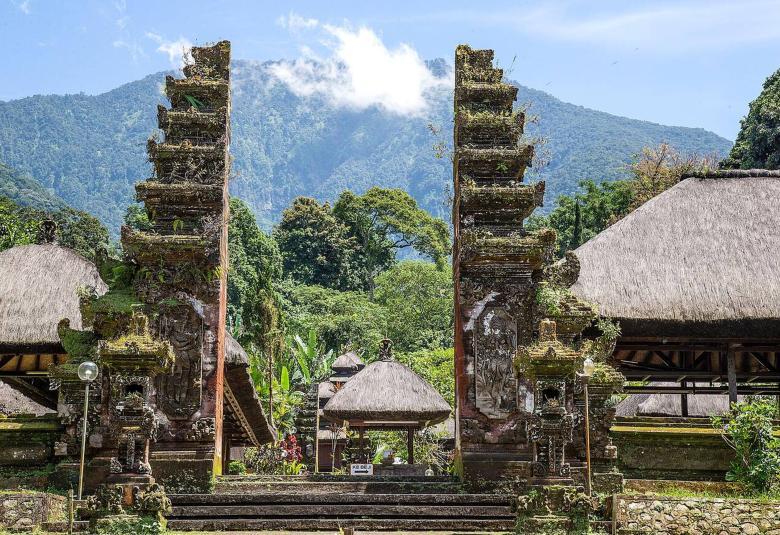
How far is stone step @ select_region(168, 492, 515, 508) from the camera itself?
14.7 m

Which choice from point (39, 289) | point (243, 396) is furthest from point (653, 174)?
point (39, 289)

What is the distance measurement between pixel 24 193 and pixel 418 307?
3774cm

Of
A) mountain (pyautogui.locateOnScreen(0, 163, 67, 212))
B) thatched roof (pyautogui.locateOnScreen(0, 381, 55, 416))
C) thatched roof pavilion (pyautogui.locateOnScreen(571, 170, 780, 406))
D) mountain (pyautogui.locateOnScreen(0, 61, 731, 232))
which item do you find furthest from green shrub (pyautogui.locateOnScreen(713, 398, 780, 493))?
mountain (pyautogui.locateOnScreen(0, 61, 731, 232))

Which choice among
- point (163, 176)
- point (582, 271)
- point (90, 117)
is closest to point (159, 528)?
point (163, 176)

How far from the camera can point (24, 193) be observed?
7750 centimetres

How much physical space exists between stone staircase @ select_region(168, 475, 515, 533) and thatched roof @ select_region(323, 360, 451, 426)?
323 inches

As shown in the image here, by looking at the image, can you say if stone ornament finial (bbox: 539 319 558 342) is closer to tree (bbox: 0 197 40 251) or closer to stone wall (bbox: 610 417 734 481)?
stone wall (bbox: 610 417 734 481)

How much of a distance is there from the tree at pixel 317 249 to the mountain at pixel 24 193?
17.8 metres

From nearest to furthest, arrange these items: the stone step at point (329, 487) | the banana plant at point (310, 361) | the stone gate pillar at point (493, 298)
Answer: the stone step at point (329, 487), the stone gate pillar at point (493, 298), the banana plant at point (310, 361)

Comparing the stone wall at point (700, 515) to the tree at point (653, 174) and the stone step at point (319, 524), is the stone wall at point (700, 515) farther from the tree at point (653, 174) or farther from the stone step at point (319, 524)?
the tree at point (653, 174)

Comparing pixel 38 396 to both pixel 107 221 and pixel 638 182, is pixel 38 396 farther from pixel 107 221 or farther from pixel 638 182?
pixel 107 221

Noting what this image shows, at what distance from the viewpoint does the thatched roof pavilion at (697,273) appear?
20.4 metres

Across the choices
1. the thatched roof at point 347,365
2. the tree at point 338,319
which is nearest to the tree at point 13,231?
the thatched roof at point 347,365

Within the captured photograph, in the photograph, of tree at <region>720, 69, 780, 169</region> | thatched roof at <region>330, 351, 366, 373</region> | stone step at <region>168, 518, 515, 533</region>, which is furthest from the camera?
tree at <region>720, 69, 780, 169</region>
